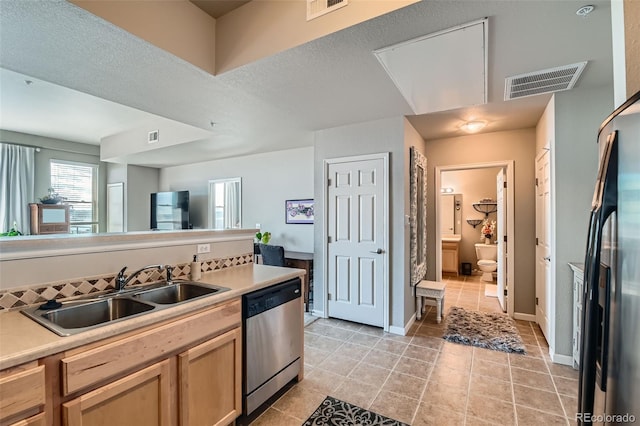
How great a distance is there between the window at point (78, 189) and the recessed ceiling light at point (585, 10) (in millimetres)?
8102

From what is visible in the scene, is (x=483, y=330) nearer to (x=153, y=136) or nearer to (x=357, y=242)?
(x=357, y=242)

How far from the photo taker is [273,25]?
2.05m

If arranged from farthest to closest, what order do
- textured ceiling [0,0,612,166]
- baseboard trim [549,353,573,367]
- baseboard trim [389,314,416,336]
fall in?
baseboard trim [389,314,416,336], baseboard trim [549,353,573,367], textured ceiling [0,0,612,166]

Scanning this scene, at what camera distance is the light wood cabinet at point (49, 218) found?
4953 millimetres

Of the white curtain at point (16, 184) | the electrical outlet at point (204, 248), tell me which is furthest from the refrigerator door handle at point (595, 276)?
the white curtain at point (16, 184)

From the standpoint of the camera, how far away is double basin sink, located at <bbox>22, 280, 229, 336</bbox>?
1343mm

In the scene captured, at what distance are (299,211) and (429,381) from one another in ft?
11.2

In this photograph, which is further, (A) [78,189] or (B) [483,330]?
(A) [78,189]

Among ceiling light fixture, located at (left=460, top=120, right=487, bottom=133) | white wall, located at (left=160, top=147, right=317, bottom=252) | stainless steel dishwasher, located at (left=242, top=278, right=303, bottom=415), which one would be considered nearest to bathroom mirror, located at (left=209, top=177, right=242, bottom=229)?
white wall, located at (left=160, top=147, right=317, bottom=252)

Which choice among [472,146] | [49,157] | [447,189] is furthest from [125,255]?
[447,189]

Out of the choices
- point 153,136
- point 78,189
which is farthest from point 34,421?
point 78,189

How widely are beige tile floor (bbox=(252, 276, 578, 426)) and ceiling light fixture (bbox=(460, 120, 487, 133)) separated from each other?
8.52ft

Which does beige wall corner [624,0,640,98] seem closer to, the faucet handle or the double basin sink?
the double basin sink

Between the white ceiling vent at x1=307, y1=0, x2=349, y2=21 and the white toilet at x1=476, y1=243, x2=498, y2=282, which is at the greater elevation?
the white ceiling vent at x1=307, y1=0, x2=349, y2=21
